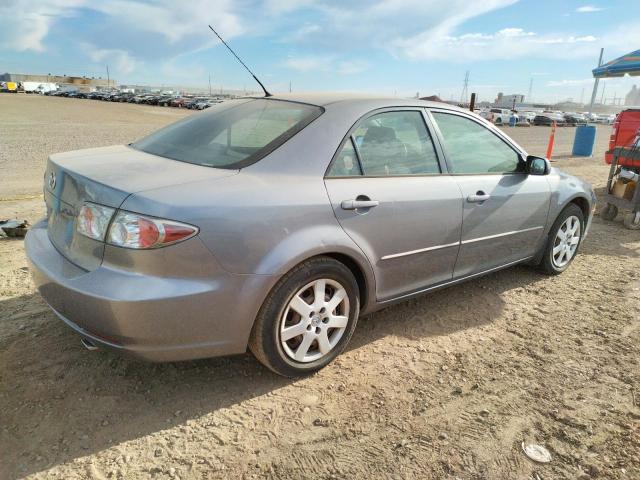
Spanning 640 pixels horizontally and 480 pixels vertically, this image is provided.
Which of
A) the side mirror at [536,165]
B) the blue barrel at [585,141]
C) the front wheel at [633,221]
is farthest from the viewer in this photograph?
the blue barrel at [585,141]

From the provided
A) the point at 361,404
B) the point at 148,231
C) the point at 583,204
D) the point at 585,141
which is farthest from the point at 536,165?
the point at 585,141

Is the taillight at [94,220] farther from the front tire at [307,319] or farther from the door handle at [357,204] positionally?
the door handle at [357,204]

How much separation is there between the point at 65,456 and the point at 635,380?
3.22 metres

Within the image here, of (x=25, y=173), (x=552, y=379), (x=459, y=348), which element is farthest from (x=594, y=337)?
(x=25, y=173)

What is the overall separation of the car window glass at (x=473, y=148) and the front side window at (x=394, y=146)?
0.21 m

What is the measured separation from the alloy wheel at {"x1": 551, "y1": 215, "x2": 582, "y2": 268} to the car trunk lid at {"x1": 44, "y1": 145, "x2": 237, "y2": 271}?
133 inches

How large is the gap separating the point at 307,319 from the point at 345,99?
4.71 ft

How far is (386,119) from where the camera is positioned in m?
3.16

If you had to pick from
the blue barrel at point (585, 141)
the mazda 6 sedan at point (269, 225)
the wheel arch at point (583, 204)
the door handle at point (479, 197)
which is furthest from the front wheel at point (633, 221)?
the blue barrel at point (585, 141)

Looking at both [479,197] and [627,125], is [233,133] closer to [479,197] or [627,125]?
[479,197]

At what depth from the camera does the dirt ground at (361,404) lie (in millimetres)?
2227

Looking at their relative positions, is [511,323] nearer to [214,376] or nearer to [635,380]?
[635,380]

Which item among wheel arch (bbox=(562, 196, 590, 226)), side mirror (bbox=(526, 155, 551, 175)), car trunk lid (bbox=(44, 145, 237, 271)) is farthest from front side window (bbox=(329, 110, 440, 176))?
wheel arch (bbox=(562, 196, 590, 226))

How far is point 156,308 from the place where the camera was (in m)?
2.20
